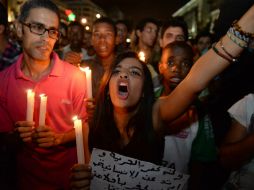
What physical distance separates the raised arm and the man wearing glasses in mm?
1102

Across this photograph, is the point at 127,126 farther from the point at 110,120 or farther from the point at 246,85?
the point at 246,85

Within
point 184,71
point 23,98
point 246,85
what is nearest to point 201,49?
point 246,85

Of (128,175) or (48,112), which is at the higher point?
(48,112)

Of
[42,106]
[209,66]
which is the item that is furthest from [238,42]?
[42,106]

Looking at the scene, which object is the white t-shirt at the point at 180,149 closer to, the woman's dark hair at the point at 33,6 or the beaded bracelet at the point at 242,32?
the beaded bracelet at the point at 242,32

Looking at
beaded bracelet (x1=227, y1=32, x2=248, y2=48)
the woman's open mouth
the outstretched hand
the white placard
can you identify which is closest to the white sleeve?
the white placard

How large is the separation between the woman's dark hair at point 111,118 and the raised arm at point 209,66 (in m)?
0.25

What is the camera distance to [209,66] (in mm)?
1678

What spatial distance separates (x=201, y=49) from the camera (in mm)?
7766

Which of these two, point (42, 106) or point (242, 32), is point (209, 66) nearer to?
point (242, 32)

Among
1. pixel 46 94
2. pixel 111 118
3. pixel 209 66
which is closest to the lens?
pixel 209 66

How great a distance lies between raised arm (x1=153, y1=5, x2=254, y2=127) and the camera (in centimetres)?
147

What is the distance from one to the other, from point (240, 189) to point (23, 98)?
2115mm

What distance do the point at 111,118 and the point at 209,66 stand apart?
1281 mm
